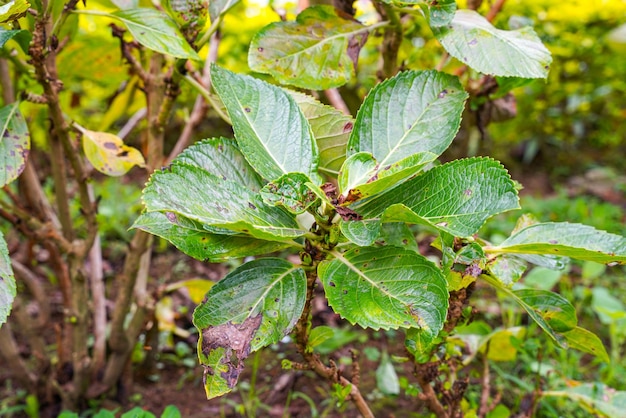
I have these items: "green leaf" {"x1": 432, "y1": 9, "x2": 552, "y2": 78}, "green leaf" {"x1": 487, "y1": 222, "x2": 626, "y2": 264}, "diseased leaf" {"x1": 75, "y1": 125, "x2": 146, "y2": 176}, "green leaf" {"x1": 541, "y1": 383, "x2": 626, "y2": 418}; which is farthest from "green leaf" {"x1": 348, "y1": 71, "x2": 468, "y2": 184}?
"green leaf" {"x1": 541, "y1": 383, "x2": 626, "y2": 418}

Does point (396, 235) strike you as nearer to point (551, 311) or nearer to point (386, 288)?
point (386, 288)

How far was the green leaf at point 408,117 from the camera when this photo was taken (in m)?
0.71

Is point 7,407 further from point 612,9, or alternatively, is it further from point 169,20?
point 612,9

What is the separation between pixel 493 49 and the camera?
0.74 m

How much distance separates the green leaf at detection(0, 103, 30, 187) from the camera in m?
0.77

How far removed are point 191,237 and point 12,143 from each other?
39cm

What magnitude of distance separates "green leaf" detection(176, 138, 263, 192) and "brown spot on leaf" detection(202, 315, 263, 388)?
0.62 ft

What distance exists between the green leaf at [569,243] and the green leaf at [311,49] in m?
0.37

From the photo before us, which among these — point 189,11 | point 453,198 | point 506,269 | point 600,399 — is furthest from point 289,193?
point 600,399

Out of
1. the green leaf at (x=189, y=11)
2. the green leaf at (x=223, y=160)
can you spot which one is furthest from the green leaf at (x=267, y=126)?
the green leaf at (x=189, y=11)

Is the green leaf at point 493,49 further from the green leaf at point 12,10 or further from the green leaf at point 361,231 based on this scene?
the green leaf at point 12,10

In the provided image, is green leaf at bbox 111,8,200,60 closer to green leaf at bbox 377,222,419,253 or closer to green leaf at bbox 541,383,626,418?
green leaf at bbox 377,222,419,253

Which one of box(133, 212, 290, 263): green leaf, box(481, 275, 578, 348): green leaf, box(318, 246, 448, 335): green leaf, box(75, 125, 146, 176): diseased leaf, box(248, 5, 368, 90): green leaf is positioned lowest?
box(481, 275, 578, 348): green leaf

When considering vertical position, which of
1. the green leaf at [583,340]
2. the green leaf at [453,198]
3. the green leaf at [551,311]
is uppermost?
the green leaf at [453,198]
